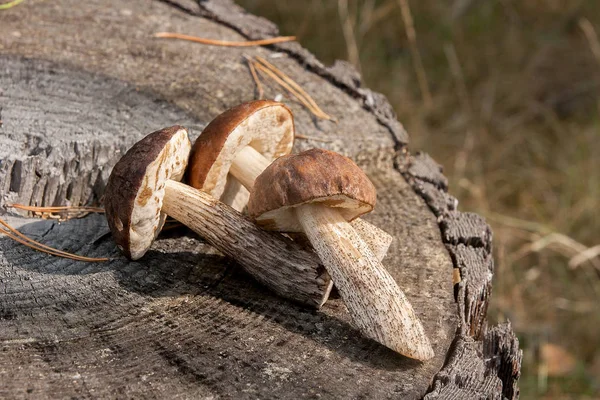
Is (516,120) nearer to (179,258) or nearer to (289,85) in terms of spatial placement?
(289,85)

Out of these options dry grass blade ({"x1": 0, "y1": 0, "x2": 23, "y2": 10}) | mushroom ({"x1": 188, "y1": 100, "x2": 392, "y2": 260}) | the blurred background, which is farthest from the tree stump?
the blurred background

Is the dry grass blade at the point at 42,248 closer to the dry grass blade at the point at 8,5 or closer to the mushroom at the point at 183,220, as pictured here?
the mushroom at the point at 183,220

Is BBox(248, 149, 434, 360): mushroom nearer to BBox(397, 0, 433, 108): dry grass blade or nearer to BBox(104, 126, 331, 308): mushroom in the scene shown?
BBox(104, 126, 331, 308): mushroom

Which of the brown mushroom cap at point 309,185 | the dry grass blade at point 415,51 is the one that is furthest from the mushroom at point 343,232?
the dry grass blade at point 415,51

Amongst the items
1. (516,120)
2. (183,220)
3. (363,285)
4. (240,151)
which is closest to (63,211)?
(183,220)

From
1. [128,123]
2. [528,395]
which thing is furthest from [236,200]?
[528,395]

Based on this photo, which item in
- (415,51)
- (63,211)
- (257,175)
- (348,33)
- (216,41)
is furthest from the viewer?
(348,33)

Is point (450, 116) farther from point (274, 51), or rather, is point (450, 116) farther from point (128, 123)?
point (128, 123)
